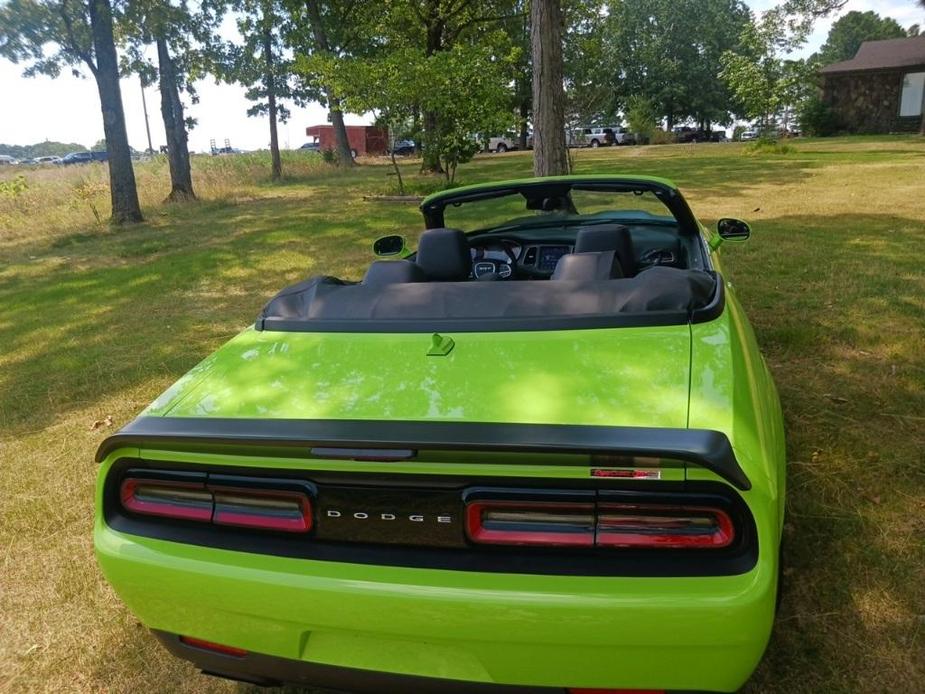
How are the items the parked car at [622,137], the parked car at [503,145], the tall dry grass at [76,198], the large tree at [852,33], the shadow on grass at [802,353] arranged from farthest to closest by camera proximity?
the large tree at [852,33]
the parked car at [503,145]
the parked car at [622,137]
the tall dry grass at [76,198]
the shadow on grass at [802,353]

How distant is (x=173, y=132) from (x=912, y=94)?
114 feet

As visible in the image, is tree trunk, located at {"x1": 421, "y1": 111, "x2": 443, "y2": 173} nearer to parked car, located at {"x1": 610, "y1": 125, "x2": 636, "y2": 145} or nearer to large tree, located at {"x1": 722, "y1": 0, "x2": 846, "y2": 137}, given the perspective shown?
large tree, located at {"x1": 722, "y1": 0, "x2": 846, "y2": 137}

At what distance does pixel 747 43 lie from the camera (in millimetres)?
28438

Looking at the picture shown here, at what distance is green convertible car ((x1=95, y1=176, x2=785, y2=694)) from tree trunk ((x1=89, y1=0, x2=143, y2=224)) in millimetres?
13826

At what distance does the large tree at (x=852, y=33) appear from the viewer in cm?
7825

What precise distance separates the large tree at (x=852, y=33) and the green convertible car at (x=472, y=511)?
3664 inches

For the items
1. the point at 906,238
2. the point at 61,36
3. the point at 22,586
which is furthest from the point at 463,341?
the point at 61,36

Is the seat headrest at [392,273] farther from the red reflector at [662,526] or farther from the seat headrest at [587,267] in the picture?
the red reflector at [662,526]

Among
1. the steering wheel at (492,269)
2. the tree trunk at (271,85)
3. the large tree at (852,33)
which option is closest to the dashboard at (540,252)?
the steering wheel at (492,269)

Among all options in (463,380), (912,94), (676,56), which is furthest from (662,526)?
(676,56)

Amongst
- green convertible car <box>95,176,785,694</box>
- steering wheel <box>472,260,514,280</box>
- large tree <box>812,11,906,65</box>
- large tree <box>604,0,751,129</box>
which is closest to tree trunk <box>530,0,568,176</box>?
steering wheel <box>472,260,514,280</box>

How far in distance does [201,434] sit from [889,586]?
236 centimetres

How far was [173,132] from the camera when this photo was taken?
59.1 feet

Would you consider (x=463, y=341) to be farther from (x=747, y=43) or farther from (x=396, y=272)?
(x=747, y=43)
